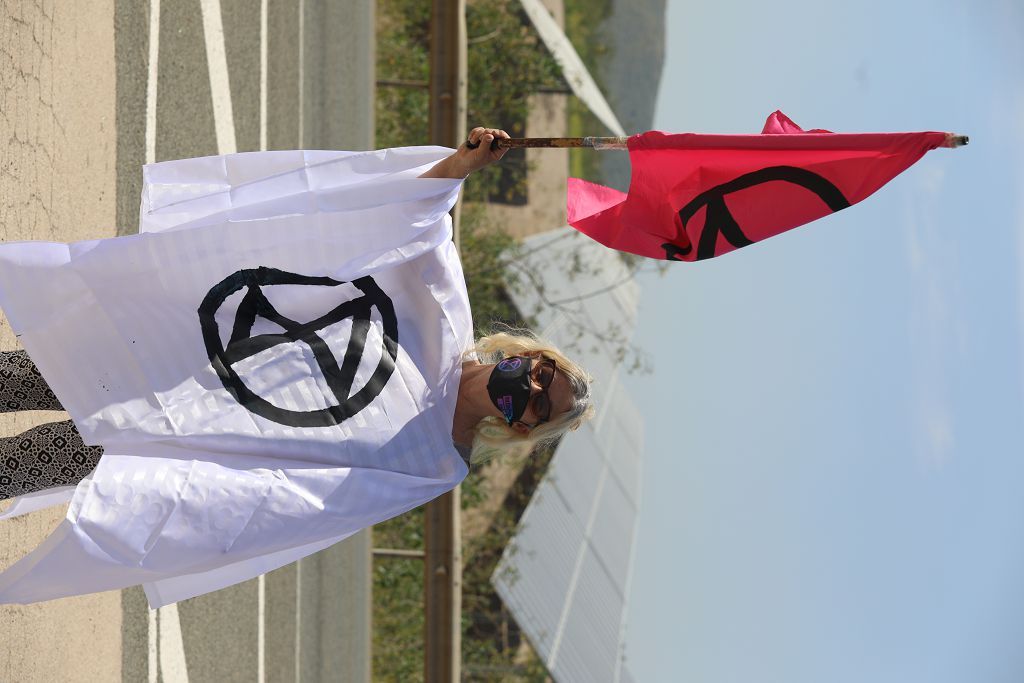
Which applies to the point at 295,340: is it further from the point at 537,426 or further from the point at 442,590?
the point at 442,590

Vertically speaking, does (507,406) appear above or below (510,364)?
below

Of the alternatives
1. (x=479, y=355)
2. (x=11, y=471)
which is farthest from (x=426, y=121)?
(x=11, y=471)

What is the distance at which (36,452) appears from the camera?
11.3ft

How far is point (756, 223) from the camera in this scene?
3836mm

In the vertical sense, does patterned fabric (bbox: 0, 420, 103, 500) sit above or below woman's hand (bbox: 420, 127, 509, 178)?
below

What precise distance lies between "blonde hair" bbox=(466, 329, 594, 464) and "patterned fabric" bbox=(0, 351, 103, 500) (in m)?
1.33

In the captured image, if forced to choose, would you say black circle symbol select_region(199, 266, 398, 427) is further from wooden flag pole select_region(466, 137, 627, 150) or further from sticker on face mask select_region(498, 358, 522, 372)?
wooden flag pole select_region(466, 137, 627, 150)

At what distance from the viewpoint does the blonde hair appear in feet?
12.1

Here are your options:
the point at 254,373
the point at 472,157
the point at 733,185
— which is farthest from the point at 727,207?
the point at 254,373

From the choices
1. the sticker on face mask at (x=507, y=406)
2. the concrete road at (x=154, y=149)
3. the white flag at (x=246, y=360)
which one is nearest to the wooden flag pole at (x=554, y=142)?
the white flag at (x=246, y=360)

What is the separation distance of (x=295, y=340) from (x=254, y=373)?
0.19 meters

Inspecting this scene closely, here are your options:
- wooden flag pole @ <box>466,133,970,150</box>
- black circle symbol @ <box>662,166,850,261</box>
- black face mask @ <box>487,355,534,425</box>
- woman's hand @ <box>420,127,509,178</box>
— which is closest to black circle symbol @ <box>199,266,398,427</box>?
black face mask @ <box>487,355,534,425</box>

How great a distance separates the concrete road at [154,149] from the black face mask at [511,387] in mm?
1453

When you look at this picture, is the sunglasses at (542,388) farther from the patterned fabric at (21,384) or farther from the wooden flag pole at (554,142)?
the patterned fabric at (21,384)
